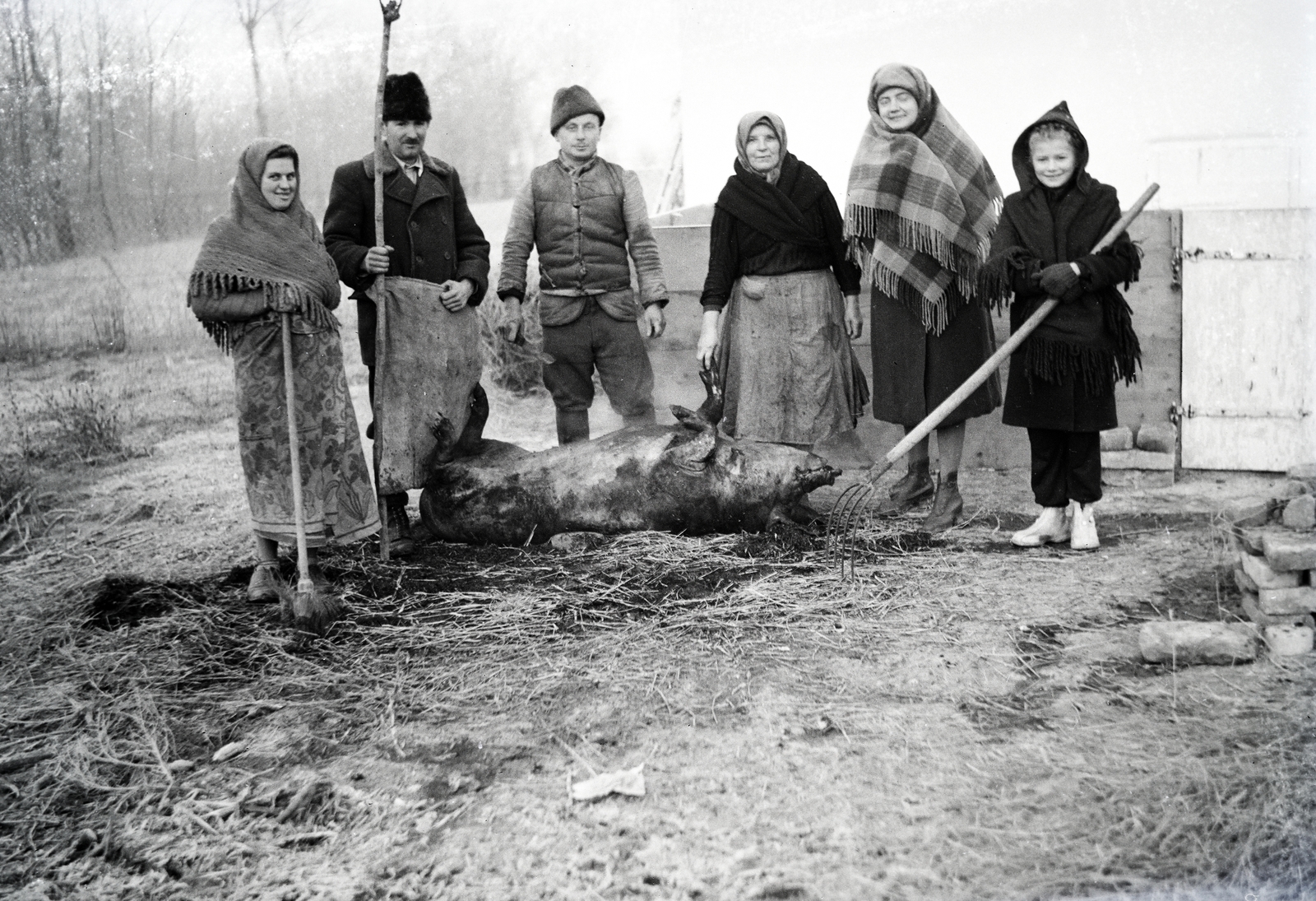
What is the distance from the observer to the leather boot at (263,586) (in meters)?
4.13

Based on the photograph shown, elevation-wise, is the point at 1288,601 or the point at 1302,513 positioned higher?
the point at 1302,513

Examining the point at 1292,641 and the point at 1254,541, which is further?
the point at 1254,541

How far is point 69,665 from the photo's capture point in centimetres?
364

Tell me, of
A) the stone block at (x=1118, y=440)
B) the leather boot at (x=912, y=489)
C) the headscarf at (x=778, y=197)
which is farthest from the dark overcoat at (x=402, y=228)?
the stone block at (x=1118, y=440)

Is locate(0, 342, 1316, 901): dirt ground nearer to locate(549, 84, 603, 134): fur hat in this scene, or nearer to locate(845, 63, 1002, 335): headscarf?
locate(845, 63, 1002, 335): headscarf

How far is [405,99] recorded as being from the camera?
4555 mm

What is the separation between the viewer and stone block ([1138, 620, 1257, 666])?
10.1 ft

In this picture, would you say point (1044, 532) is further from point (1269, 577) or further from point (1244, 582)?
point (1269, 577)

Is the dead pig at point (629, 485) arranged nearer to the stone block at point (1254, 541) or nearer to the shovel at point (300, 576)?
the shovel at point (300, 576)

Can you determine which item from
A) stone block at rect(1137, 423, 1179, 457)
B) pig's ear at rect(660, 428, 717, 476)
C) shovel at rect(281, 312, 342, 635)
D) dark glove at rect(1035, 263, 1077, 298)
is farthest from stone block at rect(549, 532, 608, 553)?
stone block at rect(1137, 423, 1179, 457)

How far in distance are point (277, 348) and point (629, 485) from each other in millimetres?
1514

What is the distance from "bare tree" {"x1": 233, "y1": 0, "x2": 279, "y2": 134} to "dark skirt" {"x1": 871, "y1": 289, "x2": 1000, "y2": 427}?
420 cm

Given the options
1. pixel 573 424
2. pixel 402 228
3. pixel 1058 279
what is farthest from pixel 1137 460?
pixel 402 228

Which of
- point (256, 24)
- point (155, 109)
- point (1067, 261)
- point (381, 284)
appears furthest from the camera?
point (256, 24)
